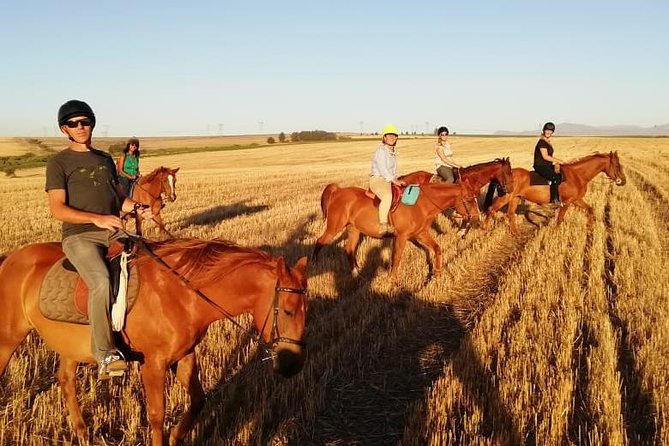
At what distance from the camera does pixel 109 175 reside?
12.9ft

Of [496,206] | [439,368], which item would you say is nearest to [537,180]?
[496,206]

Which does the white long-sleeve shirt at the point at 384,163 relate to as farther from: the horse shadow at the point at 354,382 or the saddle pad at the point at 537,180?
the saddle pad at the point at 537,180

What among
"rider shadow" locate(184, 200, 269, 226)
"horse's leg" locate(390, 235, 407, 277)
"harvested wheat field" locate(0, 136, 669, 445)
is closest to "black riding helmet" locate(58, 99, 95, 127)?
"harvested wheat field" locate(0, 136, 669, 445)

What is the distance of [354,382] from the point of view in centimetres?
532

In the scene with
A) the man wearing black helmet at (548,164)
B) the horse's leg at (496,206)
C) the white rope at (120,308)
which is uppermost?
the man wearing black helmet at (548,164)

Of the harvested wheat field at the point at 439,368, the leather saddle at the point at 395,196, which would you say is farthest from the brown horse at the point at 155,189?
the leather saddle at the point at 395,196

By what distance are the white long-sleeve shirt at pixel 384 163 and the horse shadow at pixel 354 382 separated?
2.87 m

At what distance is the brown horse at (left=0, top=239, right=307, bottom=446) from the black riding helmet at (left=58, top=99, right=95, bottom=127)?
1.23m

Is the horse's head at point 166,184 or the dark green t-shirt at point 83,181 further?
the horse's head at point 166,184

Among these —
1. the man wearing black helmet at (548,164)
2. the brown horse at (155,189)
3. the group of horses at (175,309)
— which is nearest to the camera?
the group of horses at (175,309)

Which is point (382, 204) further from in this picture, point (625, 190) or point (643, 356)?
point (625, 190)

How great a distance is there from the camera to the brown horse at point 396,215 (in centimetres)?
917

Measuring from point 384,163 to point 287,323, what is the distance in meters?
6.25

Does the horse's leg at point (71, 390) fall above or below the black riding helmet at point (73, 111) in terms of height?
below
